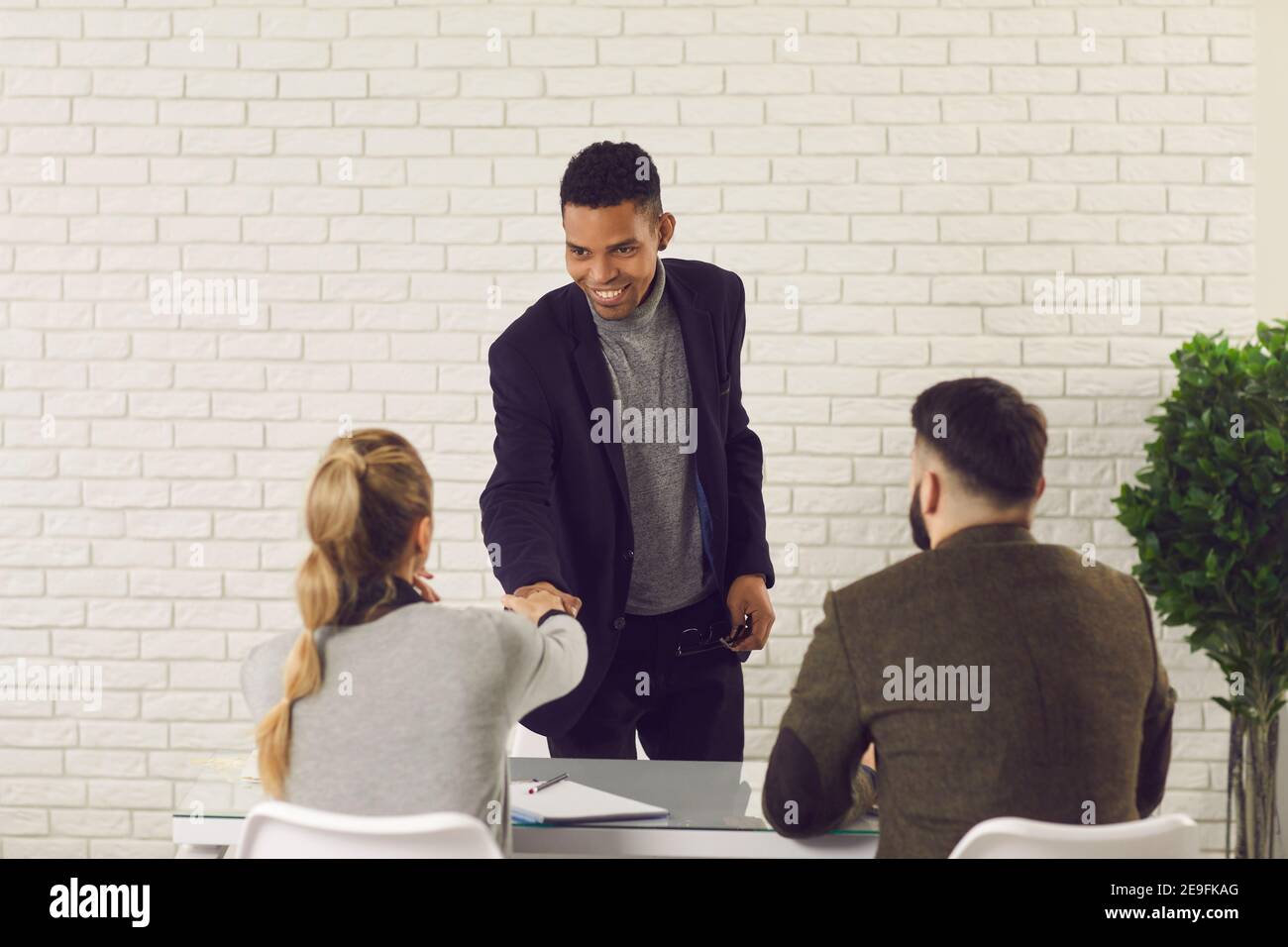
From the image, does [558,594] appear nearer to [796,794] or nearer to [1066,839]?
[796,794]

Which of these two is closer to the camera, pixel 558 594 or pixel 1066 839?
pixel 1066 839

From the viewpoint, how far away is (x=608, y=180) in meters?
2.22

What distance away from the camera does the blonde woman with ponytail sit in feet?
4.58

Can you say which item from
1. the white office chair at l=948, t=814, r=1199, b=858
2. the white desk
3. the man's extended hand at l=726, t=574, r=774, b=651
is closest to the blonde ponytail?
the white desk

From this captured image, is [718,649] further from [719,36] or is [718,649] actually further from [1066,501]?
[719,36]

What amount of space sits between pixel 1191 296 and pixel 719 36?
1.38 meters

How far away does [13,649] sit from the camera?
3.19 metres

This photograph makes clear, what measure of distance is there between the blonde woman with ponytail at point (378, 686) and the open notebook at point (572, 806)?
0.11 meters

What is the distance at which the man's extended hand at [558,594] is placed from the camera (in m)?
1.88

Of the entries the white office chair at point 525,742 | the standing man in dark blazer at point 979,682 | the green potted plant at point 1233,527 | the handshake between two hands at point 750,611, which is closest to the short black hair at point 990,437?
the standing man in dark blazer at point 979,682

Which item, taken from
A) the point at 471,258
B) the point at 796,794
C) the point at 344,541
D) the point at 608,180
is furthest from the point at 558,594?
the point at 471,258

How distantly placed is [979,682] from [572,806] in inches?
23.9

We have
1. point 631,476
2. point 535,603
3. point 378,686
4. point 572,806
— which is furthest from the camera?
point 631,476

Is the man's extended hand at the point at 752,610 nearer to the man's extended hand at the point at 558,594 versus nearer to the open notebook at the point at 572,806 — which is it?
the man's extended hand at the point at 558,594
